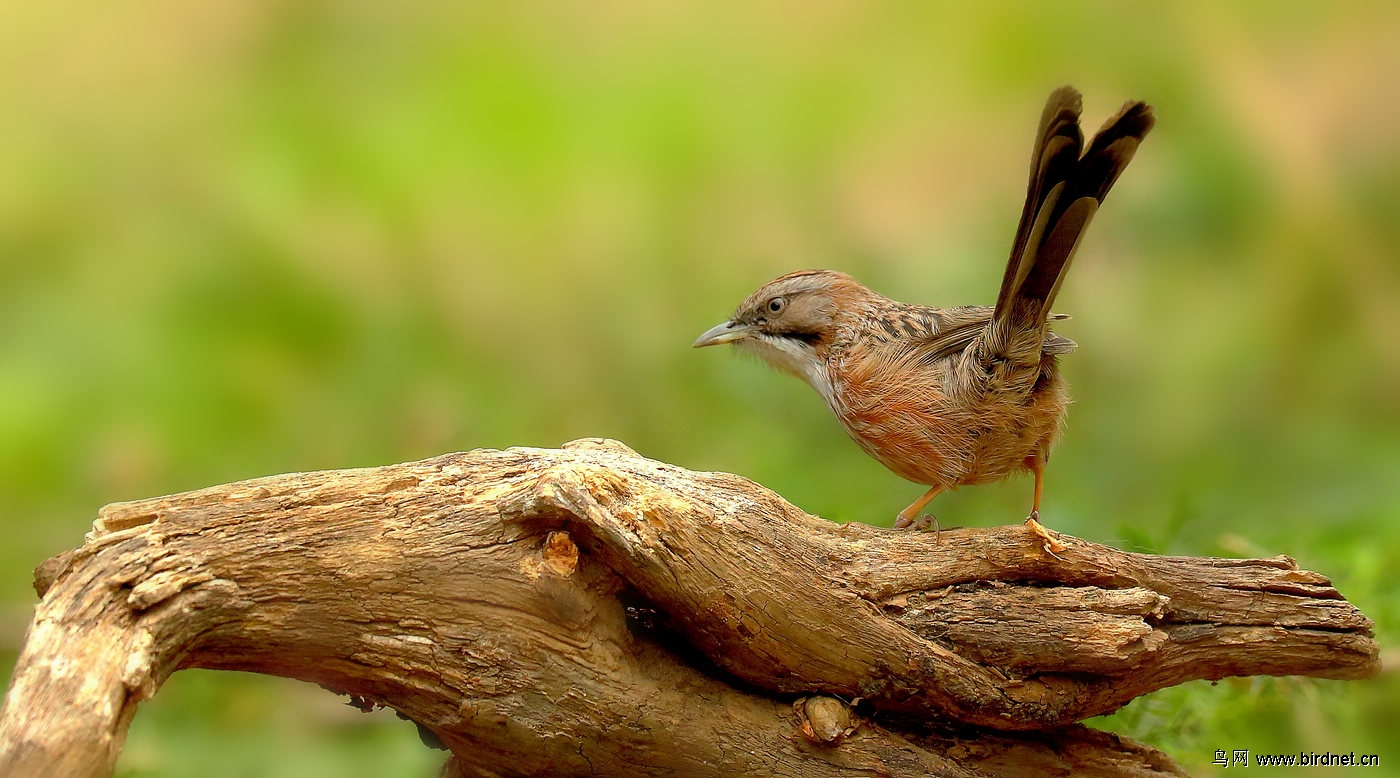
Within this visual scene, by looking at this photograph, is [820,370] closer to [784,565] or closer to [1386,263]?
[784,565]

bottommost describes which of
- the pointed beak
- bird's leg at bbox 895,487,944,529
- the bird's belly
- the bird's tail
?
bird's leg at bbox 895,487,944,529

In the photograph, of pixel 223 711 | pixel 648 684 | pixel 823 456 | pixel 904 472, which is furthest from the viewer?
pixel 823 456

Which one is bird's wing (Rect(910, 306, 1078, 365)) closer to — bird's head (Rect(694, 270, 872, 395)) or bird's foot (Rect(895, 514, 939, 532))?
bird's head (Rect(694, 270, 872, 395))

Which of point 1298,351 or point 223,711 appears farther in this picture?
point 1298,351

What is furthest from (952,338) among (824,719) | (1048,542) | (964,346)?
(824,719)

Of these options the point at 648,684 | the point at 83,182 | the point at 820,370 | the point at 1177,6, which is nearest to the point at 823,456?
the point at 820,370

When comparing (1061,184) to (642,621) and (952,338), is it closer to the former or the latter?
(952,338)

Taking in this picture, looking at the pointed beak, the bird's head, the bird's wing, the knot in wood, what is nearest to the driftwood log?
the knot in wood

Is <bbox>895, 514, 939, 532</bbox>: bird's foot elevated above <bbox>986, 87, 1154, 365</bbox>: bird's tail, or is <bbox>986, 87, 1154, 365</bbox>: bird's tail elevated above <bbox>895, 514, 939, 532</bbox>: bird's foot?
<bbox>986, 87, 1154, 365</bbox>: bird's tail
